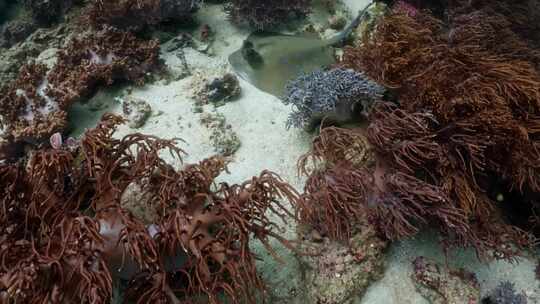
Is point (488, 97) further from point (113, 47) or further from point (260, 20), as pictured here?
point (113, 47)

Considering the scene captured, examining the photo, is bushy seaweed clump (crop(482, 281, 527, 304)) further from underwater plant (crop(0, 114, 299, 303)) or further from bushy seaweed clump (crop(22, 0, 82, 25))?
bushy seaweed clump (crop(22, 0, 82, 25))

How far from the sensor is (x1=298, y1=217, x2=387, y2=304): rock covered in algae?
354 centimetres

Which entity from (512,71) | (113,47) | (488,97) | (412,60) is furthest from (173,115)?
(512,71)

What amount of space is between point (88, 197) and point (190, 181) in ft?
3.22

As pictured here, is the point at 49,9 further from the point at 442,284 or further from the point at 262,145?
the point at 442,284

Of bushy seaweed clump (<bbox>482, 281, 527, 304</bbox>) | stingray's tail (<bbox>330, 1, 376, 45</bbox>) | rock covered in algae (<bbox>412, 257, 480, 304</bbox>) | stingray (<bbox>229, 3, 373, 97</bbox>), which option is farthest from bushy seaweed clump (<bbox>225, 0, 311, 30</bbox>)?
bushy seaweed clump (<bbox>482, 281, 527, 304</bbox>)

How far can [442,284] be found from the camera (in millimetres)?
3799

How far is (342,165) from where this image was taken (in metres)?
3.74

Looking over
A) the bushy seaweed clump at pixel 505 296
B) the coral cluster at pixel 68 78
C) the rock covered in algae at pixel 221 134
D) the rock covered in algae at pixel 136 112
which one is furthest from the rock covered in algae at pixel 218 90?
the bushy seaweed clump at pixel 505 296

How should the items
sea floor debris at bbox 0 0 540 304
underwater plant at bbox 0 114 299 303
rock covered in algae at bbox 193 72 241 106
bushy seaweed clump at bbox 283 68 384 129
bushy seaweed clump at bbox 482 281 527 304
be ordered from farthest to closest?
rock covered in algae at bbox 193 72 241 106
bushy seaweed clump at bbox 283 68 384 129
bushy seaweed clump at bbox 482 281 527 304
sea floor debris at bbox 0 0 540 304
underwater plant at bbox 0 114 299 303

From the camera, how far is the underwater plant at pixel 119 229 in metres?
2.71

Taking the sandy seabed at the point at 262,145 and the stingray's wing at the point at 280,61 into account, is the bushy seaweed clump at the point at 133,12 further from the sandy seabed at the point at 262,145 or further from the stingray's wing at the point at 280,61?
the stingray's wing at the point at 280,61

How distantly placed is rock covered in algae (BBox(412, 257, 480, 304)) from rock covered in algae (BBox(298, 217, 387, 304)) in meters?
0.40

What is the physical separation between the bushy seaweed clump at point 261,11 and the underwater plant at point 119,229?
371 centimetres
